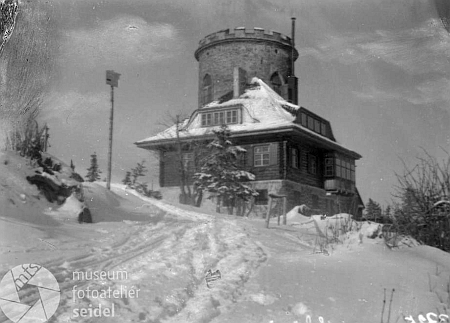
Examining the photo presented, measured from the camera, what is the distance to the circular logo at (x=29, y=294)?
238cm

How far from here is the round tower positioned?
114 inches

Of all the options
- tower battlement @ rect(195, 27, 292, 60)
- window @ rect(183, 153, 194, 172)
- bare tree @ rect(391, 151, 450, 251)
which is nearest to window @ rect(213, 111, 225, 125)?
window @ rect(183, 153, 194, 172)

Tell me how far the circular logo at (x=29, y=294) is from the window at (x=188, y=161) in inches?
31.4

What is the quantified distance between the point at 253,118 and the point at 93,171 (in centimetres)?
84

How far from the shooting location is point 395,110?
10.1 feet

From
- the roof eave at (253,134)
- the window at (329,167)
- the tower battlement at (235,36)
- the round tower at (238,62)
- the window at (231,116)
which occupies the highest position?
the tower battlement at (235,36)

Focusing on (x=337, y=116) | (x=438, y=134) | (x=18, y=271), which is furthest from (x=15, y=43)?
(x=438, y=134)

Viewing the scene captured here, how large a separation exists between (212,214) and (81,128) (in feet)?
2.63

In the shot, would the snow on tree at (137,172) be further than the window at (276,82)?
No

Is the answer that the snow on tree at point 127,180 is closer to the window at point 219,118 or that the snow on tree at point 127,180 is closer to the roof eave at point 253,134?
the roof eave at point 253,134

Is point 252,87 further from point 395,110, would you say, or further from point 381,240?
point 381,240

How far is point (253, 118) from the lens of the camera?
2.83m

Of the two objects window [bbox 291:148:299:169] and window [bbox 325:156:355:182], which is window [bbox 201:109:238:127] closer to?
window [bbox 291:148:299:169]

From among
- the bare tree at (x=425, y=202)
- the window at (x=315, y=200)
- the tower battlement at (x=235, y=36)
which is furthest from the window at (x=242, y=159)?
the bare tree at (x=425, y=202)
